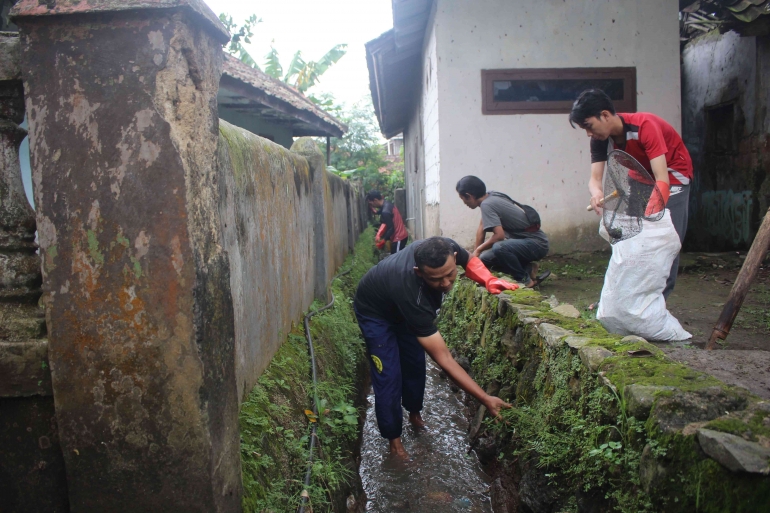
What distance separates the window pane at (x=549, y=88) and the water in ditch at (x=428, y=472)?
4.98m

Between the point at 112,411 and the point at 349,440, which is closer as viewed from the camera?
the point at 112,411

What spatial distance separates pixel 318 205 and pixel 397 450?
3020mm

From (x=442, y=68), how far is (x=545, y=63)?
1.45 metres

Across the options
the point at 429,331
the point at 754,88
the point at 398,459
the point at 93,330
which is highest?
the point at 754,88

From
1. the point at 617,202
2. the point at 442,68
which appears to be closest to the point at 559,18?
the point at 442,68

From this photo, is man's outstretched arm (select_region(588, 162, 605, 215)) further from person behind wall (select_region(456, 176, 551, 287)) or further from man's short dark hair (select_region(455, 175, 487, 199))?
man's short dark hair (select_region(455, 175, 487, 199))

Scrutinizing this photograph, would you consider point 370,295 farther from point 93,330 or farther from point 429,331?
point 93,330

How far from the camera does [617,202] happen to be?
3.77 meters

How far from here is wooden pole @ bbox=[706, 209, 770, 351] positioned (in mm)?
3680

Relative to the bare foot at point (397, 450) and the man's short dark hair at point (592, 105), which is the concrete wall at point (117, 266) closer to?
the bare foot at point (397, 450)

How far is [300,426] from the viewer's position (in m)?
3.28

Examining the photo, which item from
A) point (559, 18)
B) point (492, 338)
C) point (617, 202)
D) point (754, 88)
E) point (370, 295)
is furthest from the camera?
point (754, 88)

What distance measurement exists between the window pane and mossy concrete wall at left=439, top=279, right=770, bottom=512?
4.69m

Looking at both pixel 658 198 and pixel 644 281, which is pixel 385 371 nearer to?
pixel 644 281
